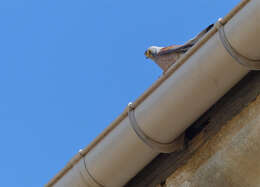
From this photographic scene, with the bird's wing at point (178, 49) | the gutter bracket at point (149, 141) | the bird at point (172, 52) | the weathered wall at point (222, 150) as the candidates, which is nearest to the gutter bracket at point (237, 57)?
the weathered wall at point (222, 150)

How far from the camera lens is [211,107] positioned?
310 centimetres

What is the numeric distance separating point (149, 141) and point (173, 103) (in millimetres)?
224

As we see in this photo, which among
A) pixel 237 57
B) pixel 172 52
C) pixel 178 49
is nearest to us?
pixel 237 57

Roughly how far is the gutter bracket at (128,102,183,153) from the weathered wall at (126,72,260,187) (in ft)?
0.25

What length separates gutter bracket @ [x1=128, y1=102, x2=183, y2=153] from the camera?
2.97 meters

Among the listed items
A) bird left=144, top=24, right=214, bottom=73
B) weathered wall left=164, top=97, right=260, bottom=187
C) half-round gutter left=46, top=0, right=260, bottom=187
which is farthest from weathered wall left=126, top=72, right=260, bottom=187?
bird left=144, top=24, right=214, bottom=73

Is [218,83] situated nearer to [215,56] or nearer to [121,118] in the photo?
[215,56]

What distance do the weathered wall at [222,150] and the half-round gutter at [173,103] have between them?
10 cm

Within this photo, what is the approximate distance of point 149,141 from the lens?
117 inches

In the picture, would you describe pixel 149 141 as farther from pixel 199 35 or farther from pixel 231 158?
pixel 199 35

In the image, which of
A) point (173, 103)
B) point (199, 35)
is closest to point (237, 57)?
point (173, 103)

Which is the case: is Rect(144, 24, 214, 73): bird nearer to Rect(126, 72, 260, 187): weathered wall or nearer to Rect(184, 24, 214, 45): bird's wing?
Rect(184, 24, 214, 45): bird's wing

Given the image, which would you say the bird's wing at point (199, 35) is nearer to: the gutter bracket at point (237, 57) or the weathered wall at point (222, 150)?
the weathered wall at point (222, 150)

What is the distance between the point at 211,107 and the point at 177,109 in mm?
265
